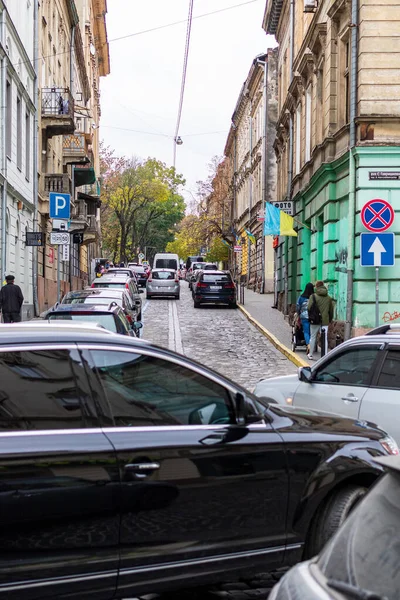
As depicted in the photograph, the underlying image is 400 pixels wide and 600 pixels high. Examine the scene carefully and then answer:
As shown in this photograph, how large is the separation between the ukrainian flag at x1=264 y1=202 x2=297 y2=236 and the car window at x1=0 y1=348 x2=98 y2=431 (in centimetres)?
2046

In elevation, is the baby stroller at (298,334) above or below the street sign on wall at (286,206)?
below

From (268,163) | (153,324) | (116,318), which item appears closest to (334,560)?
(116,318)

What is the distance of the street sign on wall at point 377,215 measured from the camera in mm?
13641

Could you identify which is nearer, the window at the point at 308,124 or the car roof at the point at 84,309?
the car roof at the point at 84,309

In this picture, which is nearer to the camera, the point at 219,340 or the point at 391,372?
the point at 391,372

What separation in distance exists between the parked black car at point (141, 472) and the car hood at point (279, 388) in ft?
11.6

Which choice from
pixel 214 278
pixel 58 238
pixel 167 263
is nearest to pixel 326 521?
pixel 58 238

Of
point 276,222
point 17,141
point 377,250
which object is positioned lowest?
point 377,250

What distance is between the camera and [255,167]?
51.6 meters

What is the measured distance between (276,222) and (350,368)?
17.2 m

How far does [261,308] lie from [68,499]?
30.2 metres

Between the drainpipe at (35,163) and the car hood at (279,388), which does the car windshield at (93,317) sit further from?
the drainpipe at (35,163)

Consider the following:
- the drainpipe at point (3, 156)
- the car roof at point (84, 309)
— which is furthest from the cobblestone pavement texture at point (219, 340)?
the drainpipe at point (3, 156)

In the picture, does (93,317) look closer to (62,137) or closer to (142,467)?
(142,467)
